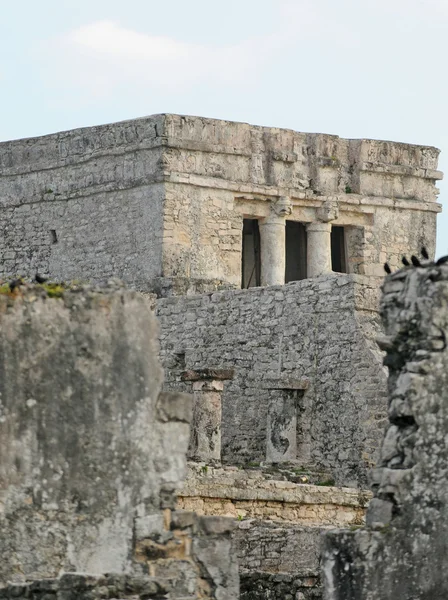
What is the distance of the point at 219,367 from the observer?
25.0m

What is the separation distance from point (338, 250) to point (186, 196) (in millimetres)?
3107

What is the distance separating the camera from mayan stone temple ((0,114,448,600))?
42.1ft

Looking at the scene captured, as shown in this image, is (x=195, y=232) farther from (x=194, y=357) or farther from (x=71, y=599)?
(x=71, y=599)

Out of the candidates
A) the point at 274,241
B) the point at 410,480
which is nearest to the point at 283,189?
the point at 274,241

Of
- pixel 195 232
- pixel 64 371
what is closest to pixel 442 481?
pixel 64 371

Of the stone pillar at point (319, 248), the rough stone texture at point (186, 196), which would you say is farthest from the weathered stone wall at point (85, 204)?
the stone pillar at point (319, 248)

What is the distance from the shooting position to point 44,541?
12852 millimetres

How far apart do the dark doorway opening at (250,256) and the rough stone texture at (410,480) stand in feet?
56.1

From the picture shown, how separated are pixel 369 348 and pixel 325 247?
283 inches

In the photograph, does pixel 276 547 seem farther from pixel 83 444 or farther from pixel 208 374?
pixel 83 444

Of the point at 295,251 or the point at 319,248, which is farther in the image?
the point at 295,251

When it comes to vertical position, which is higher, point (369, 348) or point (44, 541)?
point (369, 348)

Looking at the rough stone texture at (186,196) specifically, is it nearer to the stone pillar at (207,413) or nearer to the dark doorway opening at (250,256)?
the dark doorway opening at (250,256)

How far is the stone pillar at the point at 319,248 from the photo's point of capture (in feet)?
98.9
